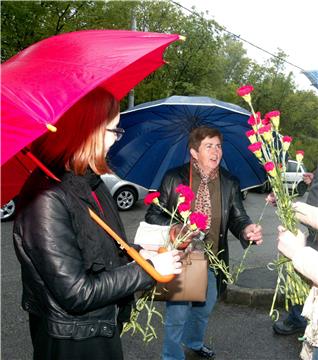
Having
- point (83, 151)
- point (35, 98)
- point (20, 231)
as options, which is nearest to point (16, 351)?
point (20, 231)

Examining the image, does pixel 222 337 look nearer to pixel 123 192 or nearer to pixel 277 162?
pixel 277 162

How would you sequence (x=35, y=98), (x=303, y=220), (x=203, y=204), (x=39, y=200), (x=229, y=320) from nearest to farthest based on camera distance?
(x=35, y=98), (x=39, y=200), (x=303, y=220), (x=203, y=204), (x=229, y=320)

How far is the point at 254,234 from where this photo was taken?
10.0 ft

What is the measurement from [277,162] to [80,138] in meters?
1.08

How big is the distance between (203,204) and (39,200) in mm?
1723

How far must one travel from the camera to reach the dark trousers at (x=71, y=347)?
1.82 m

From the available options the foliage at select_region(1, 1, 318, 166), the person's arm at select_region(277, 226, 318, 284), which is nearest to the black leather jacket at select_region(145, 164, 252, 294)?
the person's arm at select_region(277, 226, 318, 284)

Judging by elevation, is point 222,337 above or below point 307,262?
below

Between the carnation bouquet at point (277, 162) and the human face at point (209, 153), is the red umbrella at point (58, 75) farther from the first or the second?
the human face at point (209, 153)

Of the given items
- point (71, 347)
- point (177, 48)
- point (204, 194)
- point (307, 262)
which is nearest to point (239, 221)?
point (204, 194)

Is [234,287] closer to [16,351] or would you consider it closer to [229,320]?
[229,320]

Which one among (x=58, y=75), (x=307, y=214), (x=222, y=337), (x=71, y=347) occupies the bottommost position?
(x=222, y=337)

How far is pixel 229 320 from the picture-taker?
14.7ft

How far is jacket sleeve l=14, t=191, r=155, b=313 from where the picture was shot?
1650 millimetres
